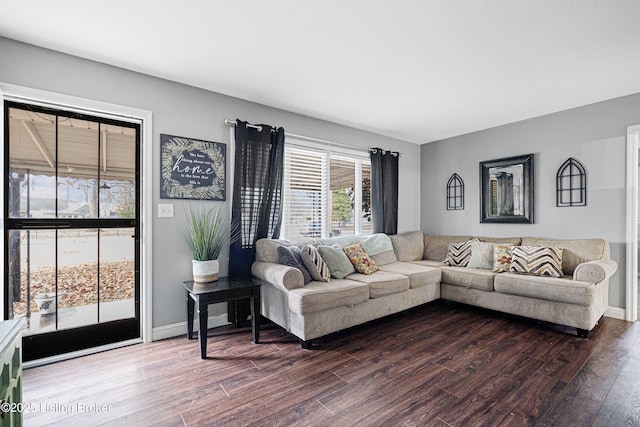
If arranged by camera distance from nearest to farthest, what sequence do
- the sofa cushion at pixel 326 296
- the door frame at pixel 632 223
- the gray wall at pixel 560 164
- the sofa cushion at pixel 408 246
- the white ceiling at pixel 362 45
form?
the white ceiling at pixel 362 45
the sofa cushion at pixel 326 296
the door frame at pixel 632 223
the gray wall at pixel 560 164
the sofa cushion at pixel 408 246

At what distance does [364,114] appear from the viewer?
3.83 meters

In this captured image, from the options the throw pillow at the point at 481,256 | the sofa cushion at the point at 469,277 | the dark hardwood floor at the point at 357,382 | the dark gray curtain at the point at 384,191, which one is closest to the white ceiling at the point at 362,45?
the dark gray curtain at the point at 384,191

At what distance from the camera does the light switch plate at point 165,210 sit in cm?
281

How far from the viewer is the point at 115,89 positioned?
261cm

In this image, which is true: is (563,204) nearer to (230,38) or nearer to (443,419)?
(443,419)

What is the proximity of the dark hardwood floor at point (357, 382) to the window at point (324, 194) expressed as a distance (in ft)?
4.65

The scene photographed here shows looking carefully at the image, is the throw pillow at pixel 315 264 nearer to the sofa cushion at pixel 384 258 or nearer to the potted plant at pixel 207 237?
the potted plant at pixel 207 237

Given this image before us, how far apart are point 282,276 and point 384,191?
8.36 ft

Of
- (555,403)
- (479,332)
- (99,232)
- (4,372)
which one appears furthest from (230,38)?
(479,332)

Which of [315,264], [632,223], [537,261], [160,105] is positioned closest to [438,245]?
[537,261]

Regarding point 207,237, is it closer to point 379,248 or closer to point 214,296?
point 214,296

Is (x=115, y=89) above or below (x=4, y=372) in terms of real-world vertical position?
above

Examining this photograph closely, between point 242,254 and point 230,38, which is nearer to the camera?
point 230,38

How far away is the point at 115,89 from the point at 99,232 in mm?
1243
